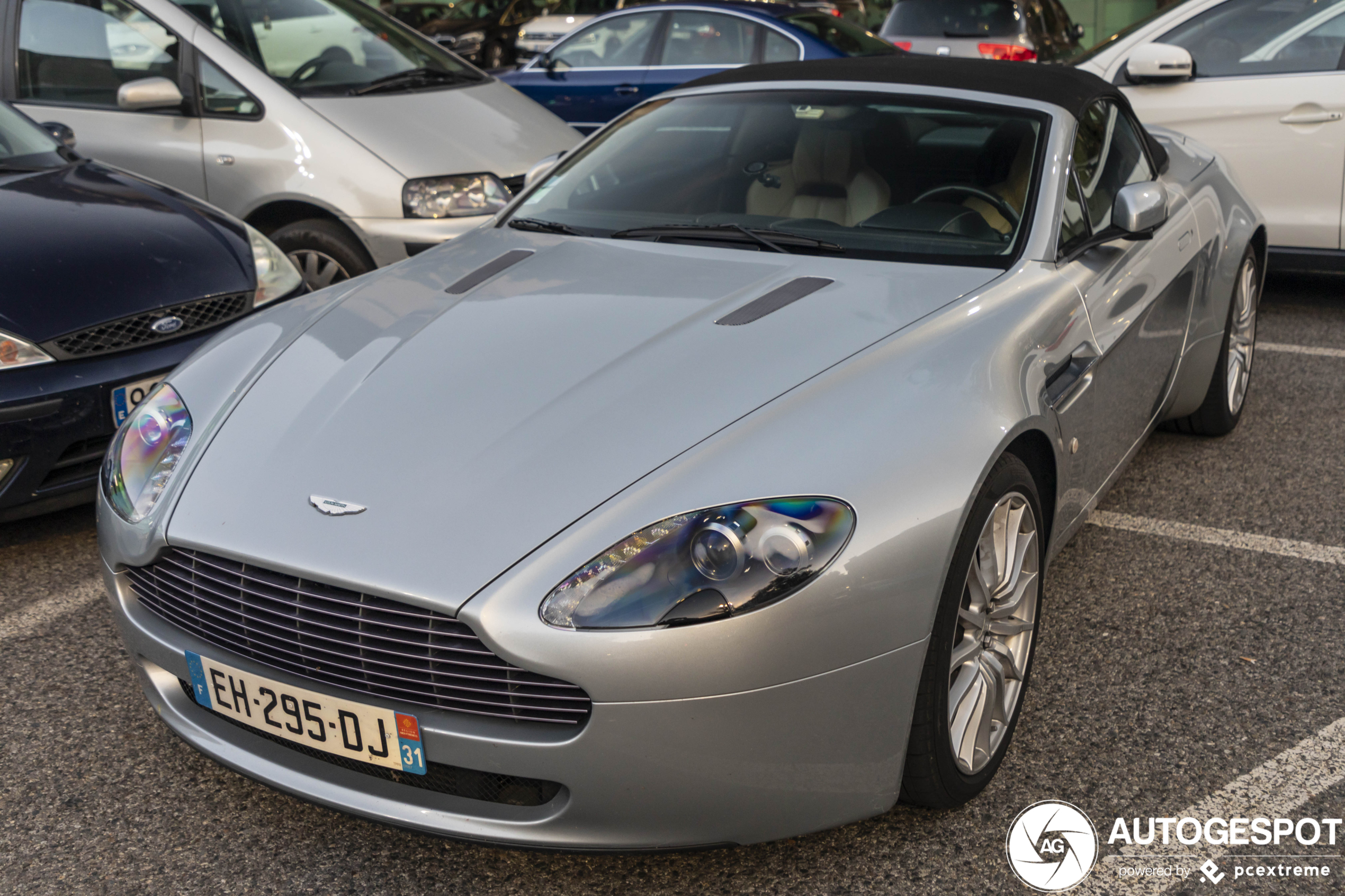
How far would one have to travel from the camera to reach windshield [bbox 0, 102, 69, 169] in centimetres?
439

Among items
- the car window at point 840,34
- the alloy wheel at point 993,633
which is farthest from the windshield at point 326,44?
the alloy wheel at point 993,633

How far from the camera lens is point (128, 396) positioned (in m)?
3.53

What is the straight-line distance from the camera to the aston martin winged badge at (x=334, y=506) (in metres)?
2.12

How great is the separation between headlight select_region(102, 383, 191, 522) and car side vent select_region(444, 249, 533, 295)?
2.30 feet

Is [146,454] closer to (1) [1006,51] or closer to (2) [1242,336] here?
(2) [1242,336]

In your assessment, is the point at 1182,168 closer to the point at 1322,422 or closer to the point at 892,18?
the point at 1322,422

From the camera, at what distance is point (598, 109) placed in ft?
29.1

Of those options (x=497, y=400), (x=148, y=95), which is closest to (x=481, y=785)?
(x=497, y=400)

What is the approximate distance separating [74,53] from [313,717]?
4.54 m

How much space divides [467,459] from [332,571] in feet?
1.06

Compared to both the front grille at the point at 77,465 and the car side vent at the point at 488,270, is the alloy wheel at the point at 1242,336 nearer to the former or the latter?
the car side vent at the point at 488,270

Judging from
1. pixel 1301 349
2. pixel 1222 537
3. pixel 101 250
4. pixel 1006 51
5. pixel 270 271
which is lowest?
pixel 1301 349

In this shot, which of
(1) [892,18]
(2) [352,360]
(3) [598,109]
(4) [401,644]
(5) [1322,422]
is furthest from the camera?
(1) [892,18]

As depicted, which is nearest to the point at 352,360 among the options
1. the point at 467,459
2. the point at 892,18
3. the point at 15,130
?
the point at 467,459
